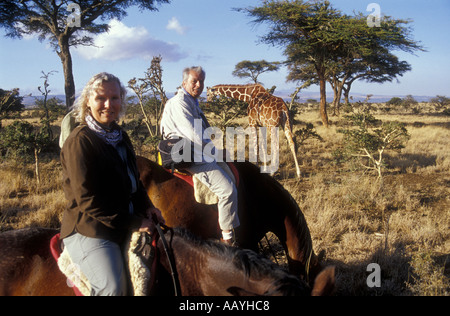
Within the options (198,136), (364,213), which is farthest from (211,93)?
(198,136)

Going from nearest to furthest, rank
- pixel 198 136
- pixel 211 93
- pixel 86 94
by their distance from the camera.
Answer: pixel 86 94 < pixel 198 136 < pixel 211 93

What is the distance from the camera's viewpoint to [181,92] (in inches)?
137

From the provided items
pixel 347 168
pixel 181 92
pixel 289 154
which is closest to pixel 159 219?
pixel 181 92

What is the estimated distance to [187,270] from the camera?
1900 millimetres

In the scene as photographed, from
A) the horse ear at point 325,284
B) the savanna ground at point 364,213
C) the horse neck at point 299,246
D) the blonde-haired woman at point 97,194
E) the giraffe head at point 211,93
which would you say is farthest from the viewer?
the giraffe head at point 211,93

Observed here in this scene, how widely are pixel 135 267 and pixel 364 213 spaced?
16.3 feet

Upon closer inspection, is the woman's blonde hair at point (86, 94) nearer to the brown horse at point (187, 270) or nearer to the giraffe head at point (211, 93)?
the brown horse at point (187, 270)

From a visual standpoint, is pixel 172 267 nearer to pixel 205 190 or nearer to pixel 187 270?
pixel 187 270

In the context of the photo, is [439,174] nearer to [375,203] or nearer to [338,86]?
[375,203]

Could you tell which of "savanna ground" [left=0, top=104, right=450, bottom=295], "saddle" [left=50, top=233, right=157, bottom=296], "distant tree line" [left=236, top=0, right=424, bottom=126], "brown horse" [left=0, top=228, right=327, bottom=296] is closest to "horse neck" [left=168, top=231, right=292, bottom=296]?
"brown horse" [left=0, top=228, right=327, bottom=296]

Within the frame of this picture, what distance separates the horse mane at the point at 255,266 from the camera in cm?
155

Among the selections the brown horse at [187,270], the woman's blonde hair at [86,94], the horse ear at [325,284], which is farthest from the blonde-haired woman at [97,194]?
the horse ear at [325,284]

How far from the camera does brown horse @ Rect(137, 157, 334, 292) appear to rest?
3.07 m

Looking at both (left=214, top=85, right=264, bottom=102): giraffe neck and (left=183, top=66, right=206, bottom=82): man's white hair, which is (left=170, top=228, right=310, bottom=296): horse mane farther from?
(left=214, top=85, right=264, bottom=102): giraffe neck
